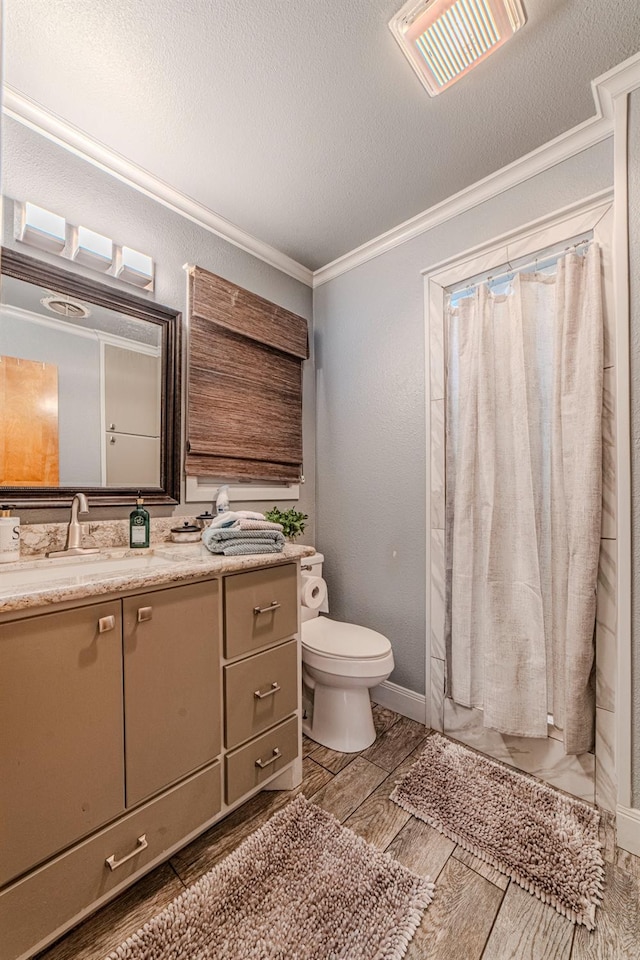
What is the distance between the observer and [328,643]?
1931 mm

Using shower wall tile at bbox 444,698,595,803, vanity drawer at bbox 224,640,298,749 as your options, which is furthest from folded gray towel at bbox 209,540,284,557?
shower wall tile at bbox 444,698,595,803

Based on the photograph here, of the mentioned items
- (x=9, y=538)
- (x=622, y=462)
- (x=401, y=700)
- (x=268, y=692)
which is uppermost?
(x=622, y=462)

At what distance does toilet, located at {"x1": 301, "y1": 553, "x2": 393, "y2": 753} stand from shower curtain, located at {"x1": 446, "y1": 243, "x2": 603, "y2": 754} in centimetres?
38

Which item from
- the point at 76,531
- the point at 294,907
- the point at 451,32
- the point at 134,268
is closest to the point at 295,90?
the point at 451,32

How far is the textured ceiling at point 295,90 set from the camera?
127 cm

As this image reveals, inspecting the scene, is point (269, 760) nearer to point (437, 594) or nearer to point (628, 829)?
point (437, 594)

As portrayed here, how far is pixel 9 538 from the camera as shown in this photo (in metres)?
1.40

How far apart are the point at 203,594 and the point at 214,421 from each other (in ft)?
3.15

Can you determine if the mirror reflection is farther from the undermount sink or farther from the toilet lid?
the toilet lid

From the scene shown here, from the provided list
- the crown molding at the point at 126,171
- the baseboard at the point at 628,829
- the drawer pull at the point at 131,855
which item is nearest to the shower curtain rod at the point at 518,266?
the crown molding at the point at 126,171

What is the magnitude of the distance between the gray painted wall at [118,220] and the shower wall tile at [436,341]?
860 millimetres

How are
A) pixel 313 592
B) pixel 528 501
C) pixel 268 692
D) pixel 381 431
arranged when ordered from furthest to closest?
pixel 381 431 < pixel 313 592 < pixel 528 501 < pixel 268 692

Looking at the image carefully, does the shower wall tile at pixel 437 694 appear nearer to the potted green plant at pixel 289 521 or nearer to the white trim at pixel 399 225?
the potted green plant at pixel 289 521

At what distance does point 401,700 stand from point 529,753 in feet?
1.99
